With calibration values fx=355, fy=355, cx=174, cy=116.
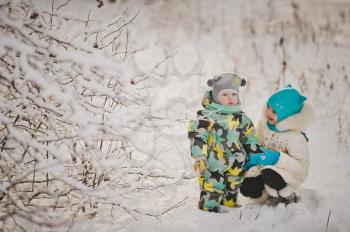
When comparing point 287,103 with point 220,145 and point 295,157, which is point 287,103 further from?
point 220,145

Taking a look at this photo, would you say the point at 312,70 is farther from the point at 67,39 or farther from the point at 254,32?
the point at 67,39

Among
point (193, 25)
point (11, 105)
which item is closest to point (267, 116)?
point (11, 105)

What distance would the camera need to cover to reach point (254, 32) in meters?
10.5

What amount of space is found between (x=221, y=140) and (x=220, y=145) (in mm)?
42

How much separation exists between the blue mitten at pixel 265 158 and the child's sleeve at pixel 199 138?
0.41 metres

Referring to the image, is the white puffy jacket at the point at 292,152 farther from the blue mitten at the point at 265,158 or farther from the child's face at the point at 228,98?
the child's face at the point at 228,98

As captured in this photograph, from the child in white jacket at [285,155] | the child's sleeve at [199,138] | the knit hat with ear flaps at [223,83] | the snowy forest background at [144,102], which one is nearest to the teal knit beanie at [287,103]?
the child in white jacket at [285,155]

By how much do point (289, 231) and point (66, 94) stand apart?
1.86 meters

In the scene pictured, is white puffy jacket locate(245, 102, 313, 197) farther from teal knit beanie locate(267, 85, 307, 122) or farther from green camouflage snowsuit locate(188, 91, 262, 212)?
green camouflage snowsuit locate(188, 91, 262, 212)

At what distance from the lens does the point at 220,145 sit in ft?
9.34

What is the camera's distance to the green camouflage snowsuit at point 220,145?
283 cm

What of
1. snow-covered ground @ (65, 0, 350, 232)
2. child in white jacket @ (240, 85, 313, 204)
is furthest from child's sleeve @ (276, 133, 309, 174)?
snow-covered ground @ (65, 0, 350, 232)

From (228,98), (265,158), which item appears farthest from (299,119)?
(228,98)

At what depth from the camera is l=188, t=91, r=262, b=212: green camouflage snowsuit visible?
9.29 feet
